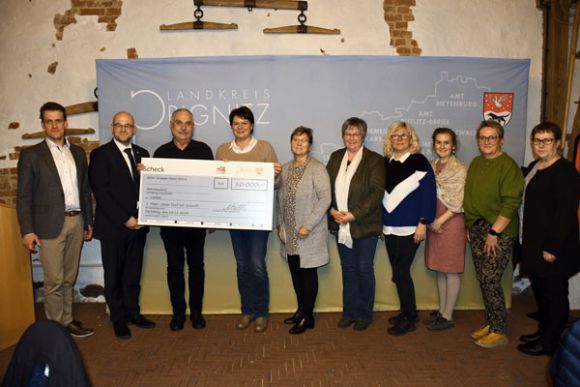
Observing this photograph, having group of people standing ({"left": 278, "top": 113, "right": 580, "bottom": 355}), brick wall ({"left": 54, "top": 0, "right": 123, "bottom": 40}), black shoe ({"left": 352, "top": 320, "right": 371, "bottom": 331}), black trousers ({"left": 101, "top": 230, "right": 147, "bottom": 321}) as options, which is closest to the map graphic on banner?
group of people standing ({"left": 278, "top": 113, "right": 580, "bottom": 355})

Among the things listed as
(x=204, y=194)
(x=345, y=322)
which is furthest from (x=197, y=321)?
(x=345, y=322)

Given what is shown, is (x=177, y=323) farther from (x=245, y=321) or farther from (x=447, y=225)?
(x=447, y=225)

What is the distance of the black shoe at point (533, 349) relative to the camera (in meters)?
3.23

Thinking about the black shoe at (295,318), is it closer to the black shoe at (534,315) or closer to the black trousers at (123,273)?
the black trousers at (123,273)

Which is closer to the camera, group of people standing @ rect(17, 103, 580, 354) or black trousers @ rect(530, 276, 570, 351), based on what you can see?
black trousers @ rect(530, 276, 570, 351)

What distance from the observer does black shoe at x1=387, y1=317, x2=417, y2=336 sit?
363 centimetres

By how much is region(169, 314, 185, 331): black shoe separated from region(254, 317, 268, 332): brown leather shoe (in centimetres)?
69

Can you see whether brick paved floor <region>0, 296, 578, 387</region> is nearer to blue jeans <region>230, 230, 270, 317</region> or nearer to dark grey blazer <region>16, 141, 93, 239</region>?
→ blue jeans <region>230, 230, 270, 317</region>

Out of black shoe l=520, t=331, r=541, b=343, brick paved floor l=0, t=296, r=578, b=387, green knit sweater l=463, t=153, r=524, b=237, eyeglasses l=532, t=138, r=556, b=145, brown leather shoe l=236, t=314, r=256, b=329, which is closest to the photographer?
brick paved floor l=0, t=296, r=578, b=387

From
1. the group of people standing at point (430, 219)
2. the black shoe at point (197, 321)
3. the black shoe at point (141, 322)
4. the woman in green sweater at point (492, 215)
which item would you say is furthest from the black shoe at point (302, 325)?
the woman in green sweater at point (492, 215)

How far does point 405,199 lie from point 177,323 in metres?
2.35

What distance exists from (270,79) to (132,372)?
2.85 metres

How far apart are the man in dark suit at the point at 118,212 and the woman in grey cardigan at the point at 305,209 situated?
1342 millimetres

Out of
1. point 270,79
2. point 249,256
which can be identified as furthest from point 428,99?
point 249,256
